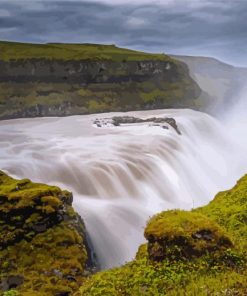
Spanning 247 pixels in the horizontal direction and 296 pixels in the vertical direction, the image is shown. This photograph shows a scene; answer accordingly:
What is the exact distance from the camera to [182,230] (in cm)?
1016

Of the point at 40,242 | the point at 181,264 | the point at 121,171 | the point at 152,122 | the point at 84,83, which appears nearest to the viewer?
the point at 181,264

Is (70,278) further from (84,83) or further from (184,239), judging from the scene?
(84,83)

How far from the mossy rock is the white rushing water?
1235 centimetres

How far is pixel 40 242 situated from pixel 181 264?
10591 mm

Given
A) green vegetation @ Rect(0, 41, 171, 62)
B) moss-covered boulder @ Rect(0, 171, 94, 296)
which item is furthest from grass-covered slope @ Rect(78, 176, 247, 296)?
green vegetation @ Rect(0, 41, 171, 62)

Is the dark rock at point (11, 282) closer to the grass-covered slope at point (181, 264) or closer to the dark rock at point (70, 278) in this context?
the dark rock at point (70, 278)

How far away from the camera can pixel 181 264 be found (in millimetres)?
9828

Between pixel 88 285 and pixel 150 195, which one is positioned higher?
pixel 88 285

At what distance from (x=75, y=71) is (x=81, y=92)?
5438mm

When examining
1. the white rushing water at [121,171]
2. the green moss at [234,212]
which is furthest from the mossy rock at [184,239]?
the white rushing water at [121,171]

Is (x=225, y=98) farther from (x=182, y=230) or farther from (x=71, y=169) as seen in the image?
(x=182, y=230)

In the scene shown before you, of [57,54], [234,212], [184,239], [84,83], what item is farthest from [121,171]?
[57,54]

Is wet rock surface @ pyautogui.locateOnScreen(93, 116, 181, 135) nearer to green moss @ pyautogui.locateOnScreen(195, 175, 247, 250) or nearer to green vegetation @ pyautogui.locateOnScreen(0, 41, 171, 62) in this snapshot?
green vegetation @ pyautogui.locateOnScreen(0, 41, 171, 62)

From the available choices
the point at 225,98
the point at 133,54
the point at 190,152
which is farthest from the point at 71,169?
the point at 225,98
